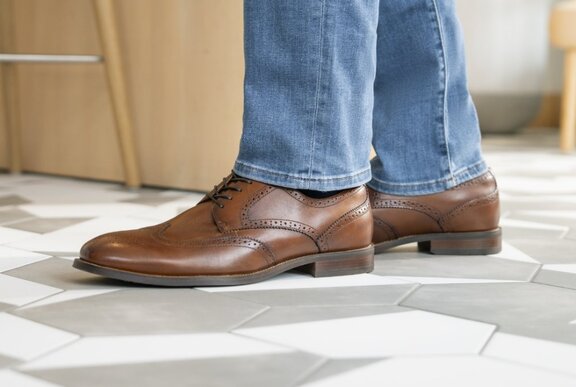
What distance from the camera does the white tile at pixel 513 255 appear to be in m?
0.97

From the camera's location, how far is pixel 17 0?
5.64 feet

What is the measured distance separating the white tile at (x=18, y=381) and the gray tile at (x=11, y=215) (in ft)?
2.19

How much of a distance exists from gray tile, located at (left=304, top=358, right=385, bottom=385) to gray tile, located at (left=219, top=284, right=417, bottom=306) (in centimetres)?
15

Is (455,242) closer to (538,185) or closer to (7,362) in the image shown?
(7,362)

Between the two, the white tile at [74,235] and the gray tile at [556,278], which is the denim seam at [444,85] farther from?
the white tile at [74,235]

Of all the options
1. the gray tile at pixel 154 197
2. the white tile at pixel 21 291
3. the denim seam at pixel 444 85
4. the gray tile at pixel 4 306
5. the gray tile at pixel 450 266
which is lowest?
the gray tile at pixel 154 197

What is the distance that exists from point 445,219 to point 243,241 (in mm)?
289

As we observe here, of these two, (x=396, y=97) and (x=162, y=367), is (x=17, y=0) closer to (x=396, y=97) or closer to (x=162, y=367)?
(x=396, y=97)

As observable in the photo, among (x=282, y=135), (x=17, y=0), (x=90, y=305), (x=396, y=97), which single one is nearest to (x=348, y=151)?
(x=282, y=135)

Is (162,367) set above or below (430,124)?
below

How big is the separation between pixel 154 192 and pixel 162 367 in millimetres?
971

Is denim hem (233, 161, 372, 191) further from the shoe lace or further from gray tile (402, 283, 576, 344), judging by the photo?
gray tile (402, 283, 576, 344)

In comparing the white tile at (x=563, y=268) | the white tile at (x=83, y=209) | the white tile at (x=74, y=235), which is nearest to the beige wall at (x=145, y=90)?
the white tile at (x=83, y=209)

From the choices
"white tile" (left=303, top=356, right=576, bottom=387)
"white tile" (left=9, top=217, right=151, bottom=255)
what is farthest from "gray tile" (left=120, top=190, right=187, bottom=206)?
"white tile" (left=303, top=356, right=576, bottom=387)
